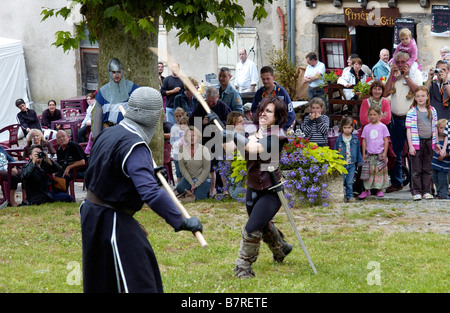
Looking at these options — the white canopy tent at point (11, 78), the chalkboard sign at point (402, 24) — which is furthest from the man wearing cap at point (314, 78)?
the white canopy tent at point (11, 78)

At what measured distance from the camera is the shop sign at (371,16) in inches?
737

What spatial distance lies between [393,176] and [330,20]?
24.0ft

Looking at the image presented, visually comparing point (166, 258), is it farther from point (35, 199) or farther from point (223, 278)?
point (35, 199)

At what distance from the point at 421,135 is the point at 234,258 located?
466 centimetres

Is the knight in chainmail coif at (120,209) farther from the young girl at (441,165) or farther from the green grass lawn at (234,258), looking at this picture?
the young girl at (441,165)

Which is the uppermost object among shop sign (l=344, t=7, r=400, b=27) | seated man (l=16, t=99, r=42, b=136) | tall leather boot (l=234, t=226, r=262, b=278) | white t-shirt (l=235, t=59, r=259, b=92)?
shop sign (l=344, t=7, r=400, b=27)

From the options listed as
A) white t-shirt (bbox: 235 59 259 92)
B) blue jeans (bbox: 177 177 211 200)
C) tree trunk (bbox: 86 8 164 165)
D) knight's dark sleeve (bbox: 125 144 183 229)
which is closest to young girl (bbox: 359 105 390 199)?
blue jeans (bbox: 177 177 211 200)

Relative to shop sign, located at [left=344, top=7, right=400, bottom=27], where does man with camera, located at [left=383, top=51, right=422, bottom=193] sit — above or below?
below

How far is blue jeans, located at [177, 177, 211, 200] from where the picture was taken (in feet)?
42.5

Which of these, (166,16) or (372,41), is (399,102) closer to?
(166,16)

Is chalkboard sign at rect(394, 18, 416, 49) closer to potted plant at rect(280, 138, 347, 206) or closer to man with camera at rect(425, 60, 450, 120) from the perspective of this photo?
man with camera at rect(425, 60, 450, 120)

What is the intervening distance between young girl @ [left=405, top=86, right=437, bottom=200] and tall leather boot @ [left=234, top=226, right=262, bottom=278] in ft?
16.5

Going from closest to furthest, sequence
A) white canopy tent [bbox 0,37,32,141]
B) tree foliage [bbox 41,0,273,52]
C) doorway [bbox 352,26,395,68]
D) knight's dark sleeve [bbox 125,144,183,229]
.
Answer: knight's dark sleeve [bbox 125,144,183,229] < tree foliage [bbox 41,0,273,52] < doorway [bbox 352,26,395,68] < white canopy tent [bbox 0,37,32,141]

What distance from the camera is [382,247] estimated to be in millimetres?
9469
